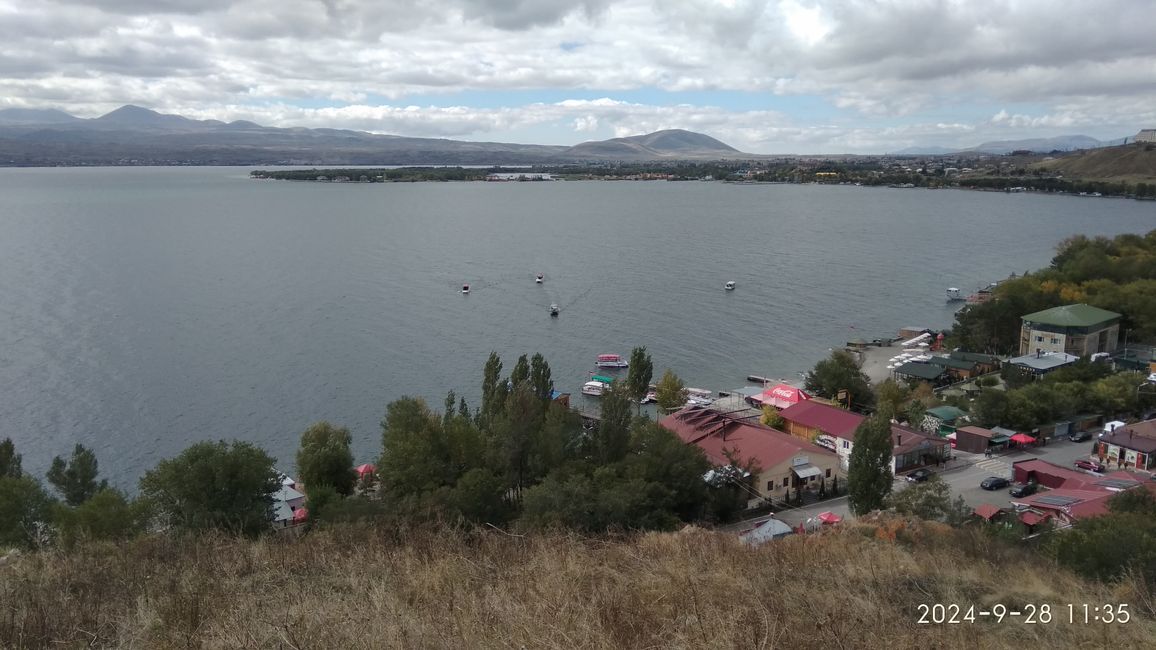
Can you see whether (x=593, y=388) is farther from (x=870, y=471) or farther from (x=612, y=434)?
(x=870, y=471)

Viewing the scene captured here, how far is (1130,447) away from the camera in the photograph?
1031 cm

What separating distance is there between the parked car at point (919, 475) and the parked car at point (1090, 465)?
6.58 feet

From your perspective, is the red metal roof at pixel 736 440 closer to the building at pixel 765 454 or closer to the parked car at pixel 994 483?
the building at pixel 765 454

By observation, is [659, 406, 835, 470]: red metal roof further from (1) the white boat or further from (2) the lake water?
(2) the lake water

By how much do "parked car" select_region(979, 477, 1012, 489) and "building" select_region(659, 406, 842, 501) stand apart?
1.82 meters

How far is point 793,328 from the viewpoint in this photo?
21672 millimetres

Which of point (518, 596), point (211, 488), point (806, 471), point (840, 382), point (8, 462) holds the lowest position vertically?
point (806, 471)

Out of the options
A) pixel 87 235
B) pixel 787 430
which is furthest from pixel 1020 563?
pixel 87 235

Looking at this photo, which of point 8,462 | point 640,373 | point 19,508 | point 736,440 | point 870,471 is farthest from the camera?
point 640,373

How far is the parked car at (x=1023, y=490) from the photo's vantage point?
945 cm

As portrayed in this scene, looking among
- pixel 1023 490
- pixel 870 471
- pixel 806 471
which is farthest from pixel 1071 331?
pixel 870 471

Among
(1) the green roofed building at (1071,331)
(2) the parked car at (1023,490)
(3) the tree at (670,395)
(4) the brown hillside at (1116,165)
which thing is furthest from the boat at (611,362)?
(4) the brown hillside at (1116,165)

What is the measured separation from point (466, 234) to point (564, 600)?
136 ft

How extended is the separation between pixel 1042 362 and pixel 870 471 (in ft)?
30.1
